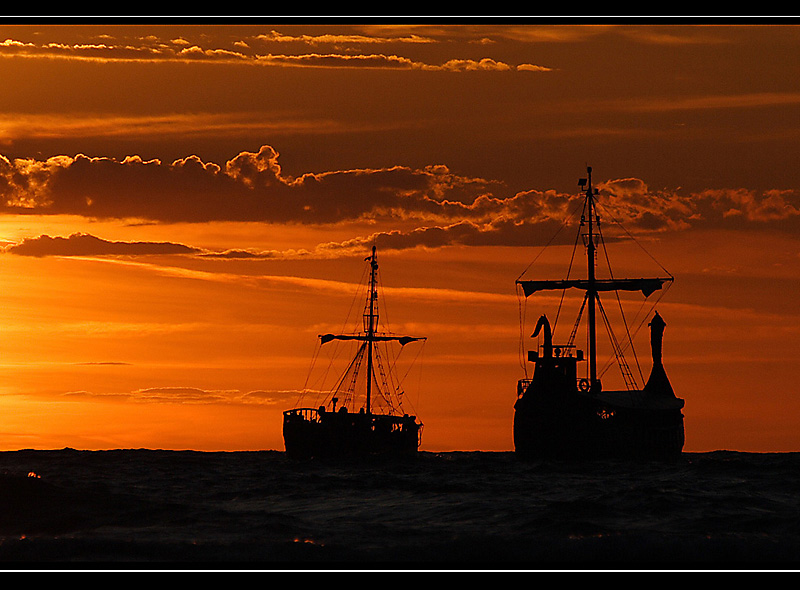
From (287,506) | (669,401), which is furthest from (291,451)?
(287,506)

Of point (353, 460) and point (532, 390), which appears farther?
point (353, 460)

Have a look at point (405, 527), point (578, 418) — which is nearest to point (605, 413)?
point (578, 418)

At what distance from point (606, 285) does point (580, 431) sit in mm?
19234

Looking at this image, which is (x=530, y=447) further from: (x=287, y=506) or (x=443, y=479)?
(x=287, y=506)

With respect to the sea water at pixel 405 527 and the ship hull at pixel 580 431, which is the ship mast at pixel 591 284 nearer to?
the ship hull at pixel 580 431

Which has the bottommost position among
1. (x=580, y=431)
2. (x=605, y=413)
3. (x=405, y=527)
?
(x=405, y=527)

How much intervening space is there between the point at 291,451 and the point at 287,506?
65191mm

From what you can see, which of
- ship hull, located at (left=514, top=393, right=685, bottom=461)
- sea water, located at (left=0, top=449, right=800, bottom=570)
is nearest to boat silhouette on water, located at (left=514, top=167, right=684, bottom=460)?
ship hull, located at (left=514, top=393, right=685, bottom=461)

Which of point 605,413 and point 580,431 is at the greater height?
point 605,413

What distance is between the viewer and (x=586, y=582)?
20.1 m

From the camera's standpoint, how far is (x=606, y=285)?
102938 mm

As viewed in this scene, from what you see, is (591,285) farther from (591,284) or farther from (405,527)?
(405,527)

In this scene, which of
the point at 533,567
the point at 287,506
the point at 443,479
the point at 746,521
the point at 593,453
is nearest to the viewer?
the point at 533,567

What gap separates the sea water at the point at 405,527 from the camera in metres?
28.4
